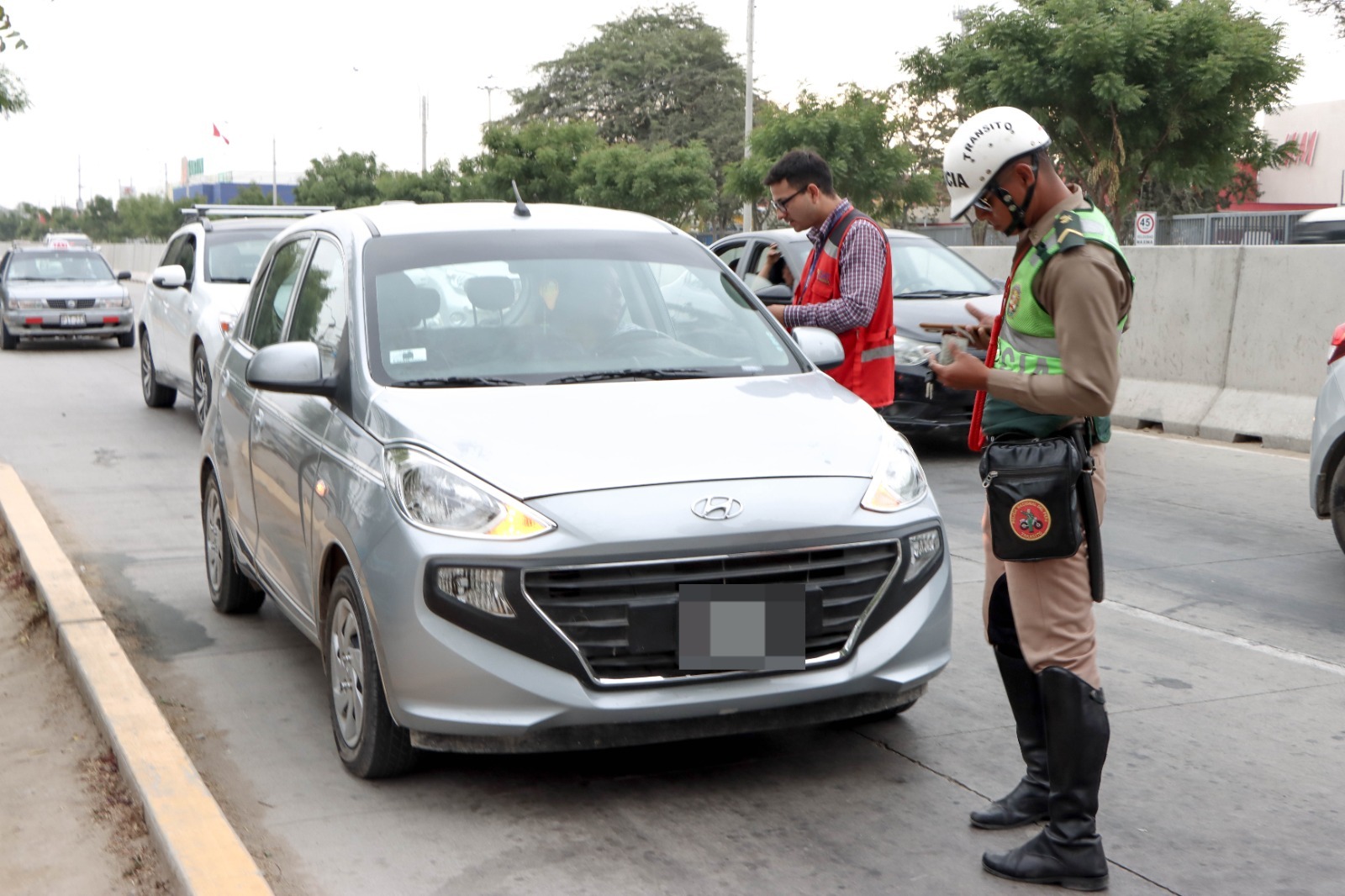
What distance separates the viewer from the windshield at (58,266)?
22.6 metres

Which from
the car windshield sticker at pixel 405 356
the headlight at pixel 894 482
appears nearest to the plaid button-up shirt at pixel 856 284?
the headlight at pixel 894 482

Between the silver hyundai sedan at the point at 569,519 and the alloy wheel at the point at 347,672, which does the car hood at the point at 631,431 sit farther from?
the alloy wheel at the point at 347,672

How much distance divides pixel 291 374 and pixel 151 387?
1002 centimetres

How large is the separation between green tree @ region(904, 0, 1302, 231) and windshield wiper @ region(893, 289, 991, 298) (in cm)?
1941

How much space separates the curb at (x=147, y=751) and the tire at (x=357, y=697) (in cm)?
43

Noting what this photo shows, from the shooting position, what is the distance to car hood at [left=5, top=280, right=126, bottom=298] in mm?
21625

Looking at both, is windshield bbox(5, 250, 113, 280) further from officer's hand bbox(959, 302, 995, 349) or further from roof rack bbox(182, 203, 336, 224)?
officer's hand bbox(959, 302, 995, 349)

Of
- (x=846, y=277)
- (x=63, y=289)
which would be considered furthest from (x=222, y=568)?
(x=63, y=289)

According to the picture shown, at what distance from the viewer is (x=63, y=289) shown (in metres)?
21.8

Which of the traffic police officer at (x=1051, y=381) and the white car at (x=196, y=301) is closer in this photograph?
the traffic police officer at (x=1051, y=381)

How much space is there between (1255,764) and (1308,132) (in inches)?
1796

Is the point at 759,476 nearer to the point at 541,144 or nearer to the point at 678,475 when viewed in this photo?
the point at 678,475

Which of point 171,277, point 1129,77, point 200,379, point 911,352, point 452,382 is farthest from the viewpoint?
point 1129,77

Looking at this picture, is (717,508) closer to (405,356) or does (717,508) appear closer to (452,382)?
(452,382)
